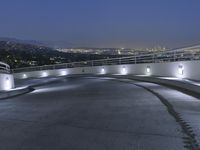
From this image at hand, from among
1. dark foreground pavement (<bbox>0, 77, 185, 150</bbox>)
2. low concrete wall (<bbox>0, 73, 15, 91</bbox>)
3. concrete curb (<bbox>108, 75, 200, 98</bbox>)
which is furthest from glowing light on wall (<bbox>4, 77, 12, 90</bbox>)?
dark foreground pavement (<bbox>0, 77, 185, 150</bbox>)

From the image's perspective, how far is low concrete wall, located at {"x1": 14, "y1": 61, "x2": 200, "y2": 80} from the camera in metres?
19.3

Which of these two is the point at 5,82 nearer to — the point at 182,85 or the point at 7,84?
the point at 7,84

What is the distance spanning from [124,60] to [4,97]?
17.8 meters

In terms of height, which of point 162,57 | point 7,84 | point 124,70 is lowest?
point 7,84

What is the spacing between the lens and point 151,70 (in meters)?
27.4

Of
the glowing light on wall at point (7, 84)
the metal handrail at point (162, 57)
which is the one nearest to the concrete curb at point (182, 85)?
the metal handrail at point (162, 57)

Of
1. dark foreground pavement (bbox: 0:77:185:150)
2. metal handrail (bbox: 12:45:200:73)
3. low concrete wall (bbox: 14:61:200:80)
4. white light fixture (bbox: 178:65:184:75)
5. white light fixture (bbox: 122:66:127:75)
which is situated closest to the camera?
dark foreground pavement (bbox: 0:77:185:150)

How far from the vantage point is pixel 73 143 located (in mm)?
6695

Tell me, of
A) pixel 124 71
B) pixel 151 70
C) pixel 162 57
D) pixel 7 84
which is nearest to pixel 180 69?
pixel 162 57

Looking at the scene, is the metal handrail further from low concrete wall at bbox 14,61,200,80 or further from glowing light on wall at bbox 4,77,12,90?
glowing light on wall at bbox 4,77,12,90

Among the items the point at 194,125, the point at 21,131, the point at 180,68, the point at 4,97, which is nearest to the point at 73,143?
the point at 21,131

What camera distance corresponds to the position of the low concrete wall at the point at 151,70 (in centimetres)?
1934

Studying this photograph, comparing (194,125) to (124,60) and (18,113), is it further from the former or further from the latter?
(124,60)

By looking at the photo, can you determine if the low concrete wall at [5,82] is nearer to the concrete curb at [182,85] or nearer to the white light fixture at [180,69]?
the concrete curb at [182,85]
